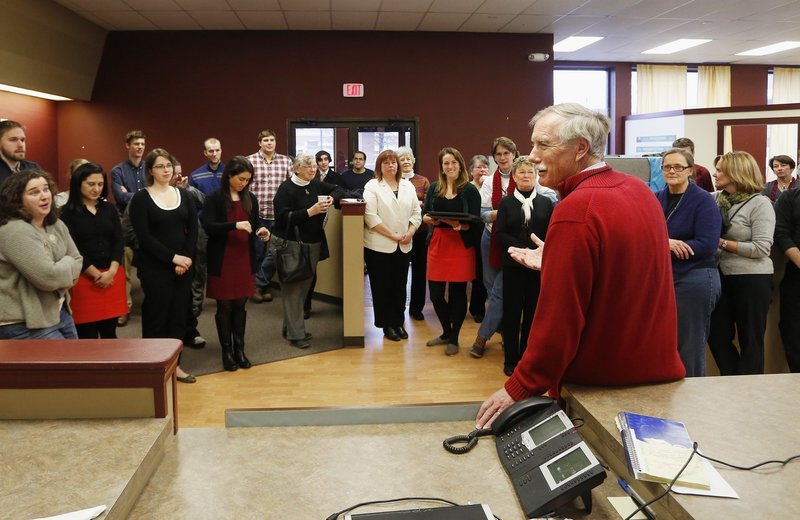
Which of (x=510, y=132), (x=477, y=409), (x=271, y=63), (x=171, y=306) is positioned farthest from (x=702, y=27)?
(x=477, y=409)

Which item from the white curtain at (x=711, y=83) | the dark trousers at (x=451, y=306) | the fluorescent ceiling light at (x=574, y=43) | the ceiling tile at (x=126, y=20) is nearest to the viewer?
the dark trousers at (x=451, y=306)

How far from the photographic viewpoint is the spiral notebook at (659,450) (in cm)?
115

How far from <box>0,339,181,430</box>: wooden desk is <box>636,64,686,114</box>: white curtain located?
36.6ft

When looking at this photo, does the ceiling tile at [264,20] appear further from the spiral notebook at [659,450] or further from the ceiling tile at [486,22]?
the spiral notebook at [659,450]

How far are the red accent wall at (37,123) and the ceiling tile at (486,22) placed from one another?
554 cm

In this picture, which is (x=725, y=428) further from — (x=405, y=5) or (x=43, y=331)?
(x=405, y=5)

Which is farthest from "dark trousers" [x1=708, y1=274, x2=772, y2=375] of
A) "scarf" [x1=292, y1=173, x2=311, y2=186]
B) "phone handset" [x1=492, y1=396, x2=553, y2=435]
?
"scarf" [x1=292, y1=173, x2=311, y2=186]

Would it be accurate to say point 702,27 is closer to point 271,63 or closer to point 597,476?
point 271,63

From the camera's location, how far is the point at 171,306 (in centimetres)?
389

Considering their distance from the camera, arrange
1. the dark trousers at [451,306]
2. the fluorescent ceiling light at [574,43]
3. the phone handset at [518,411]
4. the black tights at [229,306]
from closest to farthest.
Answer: the phone handset at [518,411]
the black tights at [229,306]
the dark trousers at [451,306]
the fluorescent ceiling light at [574,43]

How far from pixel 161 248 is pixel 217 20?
496 centimetres

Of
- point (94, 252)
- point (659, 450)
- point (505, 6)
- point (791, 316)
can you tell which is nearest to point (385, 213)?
point (94, 252)

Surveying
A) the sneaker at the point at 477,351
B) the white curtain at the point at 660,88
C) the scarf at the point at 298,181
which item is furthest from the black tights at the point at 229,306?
Result: the white curtain at the point at 660,88

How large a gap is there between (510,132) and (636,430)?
7.99 metres
